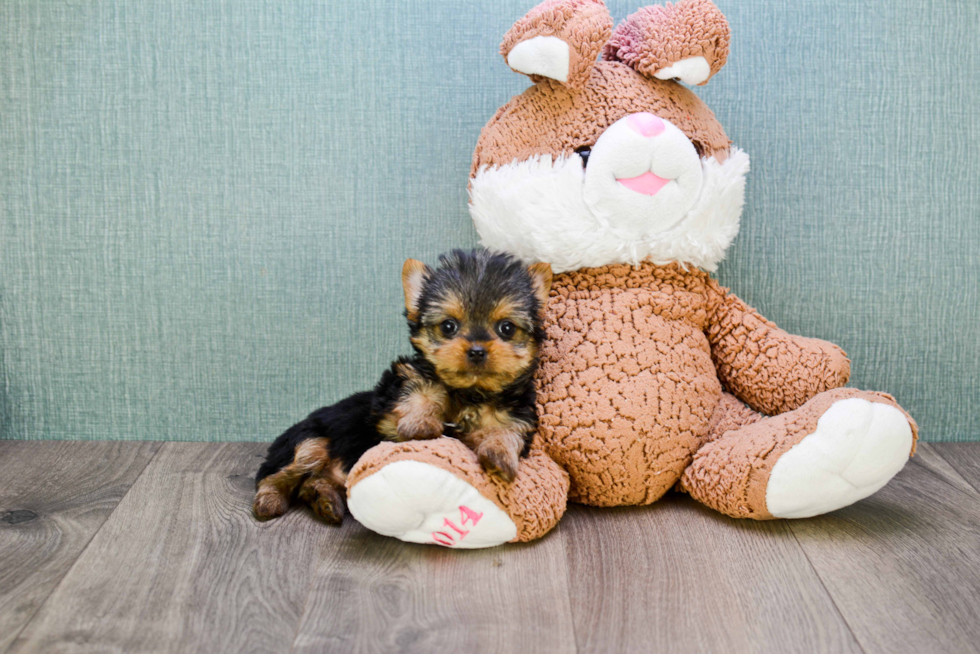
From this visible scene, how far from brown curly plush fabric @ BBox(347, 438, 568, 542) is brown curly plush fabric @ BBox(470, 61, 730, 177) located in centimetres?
64

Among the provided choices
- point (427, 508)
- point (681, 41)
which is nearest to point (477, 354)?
point (427, 508)

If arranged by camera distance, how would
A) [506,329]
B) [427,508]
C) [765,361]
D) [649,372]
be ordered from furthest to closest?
[765,361] < [649,372] < [506,329] < [427,508]

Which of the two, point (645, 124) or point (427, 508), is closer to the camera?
point (427, 508)

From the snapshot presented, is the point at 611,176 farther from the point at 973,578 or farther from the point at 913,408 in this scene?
the point at 913,408

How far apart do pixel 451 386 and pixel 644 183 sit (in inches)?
22.4

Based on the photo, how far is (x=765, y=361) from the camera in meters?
1.79

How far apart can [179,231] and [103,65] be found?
17.8 inches

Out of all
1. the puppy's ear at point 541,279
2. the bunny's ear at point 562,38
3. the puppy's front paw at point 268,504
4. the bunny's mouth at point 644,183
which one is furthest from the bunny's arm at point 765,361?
the puppy's front paw at point 268,504

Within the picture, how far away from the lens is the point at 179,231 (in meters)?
2.12

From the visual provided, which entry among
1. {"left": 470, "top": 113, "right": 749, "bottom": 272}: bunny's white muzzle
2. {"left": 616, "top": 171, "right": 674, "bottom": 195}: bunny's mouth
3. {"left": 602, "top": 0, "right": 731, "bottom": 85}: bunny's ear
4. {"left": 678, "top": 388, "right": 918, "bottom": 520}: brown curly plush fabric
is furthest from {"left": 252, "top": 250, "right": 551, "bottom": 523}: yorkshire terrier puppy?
{"left": 602, "top": 0, "right": 731, "bottom": 85}: bunny's ear

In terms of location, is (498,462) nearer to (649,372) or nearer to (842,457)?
(649,372)

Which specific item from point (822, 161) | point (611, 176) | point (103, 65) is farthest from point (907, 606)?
point (103, 65)

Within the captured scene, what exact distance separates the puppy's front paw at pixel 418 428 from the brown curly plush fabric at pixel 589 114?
1.92 ft

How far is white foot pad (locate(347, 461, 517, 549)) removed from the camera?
143cm
